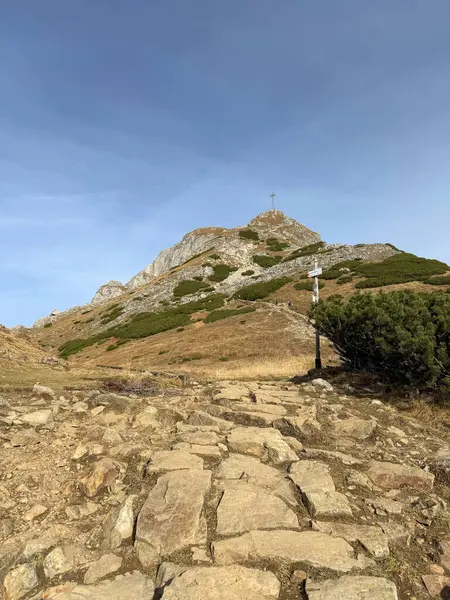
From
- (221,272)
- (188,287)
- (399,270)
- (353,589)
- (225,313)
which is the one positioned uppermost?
(221,272)

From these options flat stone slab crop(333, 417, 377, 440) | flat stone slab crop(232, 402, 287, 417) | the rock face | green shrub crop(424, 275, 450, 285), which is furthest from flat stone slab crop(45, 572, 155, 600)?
the rock face

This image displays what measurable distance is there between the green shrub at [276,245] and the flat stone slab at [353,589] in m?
71.7

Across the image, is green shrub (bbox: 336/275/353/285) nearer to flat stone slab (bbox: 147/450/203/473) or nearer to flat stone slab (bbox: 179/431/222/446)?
flat stone slab (bbox: 179/431/222/446)

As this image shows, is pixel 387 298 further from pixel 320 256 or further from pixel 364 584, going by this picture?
pixel 320 256

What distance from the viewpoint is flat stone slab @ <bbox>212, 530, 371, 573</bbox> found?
12.7 ft

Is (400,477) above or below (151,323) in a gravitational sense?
below

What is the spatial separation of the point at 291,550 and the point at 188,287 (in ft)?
180

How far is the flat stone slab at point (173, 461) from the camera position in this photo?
5.56 metres

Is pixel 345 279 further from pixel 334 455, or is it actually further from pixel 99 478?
pixel 99 478

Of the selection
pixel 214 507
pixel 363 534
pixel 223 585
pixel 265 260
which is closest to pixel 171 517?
pixel 214 507

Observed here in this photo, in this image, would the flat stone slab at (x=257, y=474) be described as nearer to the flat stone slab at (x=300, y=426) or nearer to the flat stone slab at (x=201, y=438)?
the flat stone slab at (x=201, y=438)

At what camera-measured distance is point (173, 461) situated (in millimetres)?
5781

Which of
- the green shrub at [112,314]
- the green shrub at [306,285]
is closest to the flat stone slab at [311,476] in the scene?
the green shrub at [306,285]

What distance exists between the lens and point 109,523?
454cm
